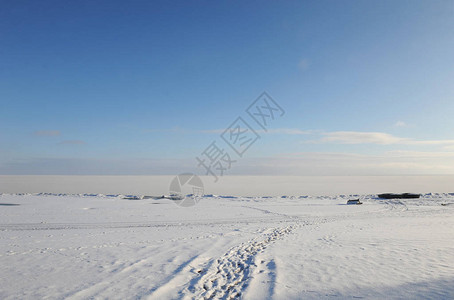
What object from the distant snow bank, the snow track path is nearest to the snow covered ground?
the snow track path

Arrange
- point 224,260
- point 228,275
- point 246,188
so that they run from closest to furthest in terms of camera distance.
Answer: point 228,275 < point 224,260 < point 246,188

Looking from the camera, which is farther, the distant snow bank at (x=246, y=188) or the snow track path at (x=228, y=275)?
the distant snow bank at (x=246, y=188)

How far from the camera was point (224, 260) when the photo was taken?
29.2ft

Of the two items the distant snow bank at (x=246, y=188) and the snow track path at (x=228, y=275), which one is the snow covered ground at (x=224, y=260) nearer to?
the snow track path at (x=228, y=275)

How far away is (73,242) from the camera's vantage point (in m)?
11.0

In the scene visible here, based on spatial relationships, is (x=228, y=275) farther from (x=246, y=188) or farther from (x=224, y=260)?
(x=246, y=188)

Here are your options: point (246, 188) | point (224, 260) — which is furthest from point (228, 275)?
point (246, 188)

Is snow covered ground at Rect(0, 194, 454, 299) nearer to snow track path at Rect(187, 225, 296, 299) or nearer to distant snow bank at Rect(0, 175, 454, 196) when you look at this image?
snow track path at Rect(187, 225, 296, 299)

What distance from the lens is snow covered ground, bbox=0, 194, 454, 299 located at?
6453mm

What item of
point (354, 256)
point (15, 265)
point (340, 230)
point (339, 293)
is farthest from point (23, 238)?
point (340, 230)

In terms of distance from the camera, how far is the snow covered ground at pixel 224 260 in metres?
6.45

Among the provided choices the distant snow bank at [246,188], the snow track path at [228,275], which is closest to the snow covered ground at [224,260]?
the snow track path at [228,275]

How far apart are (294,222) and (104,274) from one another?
11.9m

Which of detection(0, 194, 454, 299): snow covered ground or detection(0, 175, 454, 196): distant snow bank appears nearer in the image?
detection(0, 194, 454, 299): snow covered ground
